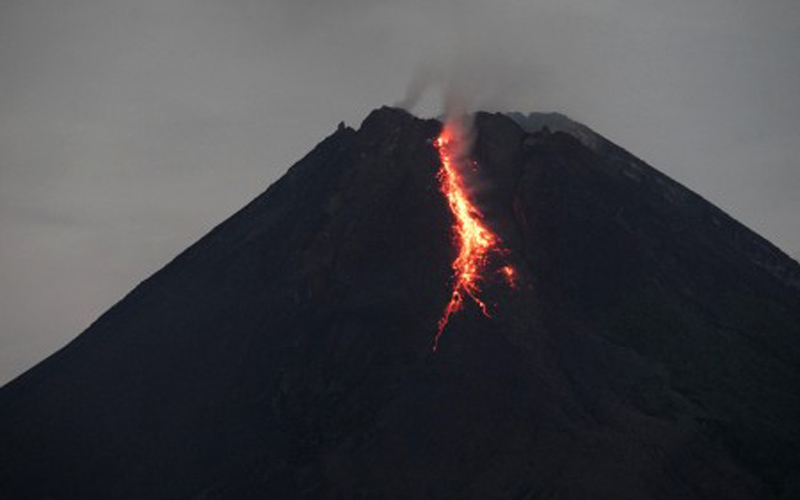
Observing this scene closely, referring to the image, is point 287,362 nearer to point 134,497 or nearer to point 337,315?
point 337,315

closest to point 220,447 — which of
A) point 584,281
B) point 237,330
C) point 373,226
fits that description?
point 237,330

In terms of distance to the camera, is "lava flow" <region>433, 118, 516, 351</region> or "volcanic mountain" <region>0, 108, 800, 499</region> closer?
"volcanic mountain" <region>0, 108, 800, 499</region>

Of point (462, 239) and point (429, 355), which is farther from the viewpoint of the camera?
point (462, 239)

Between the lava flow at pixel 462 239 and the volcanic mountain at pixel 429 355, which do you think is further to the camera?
the lava flow at pixel 462 239

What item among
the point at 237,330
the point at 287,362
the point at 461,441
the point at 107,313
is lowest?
the point at 461,441

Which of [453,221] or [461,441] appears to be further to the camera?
[453,221]
